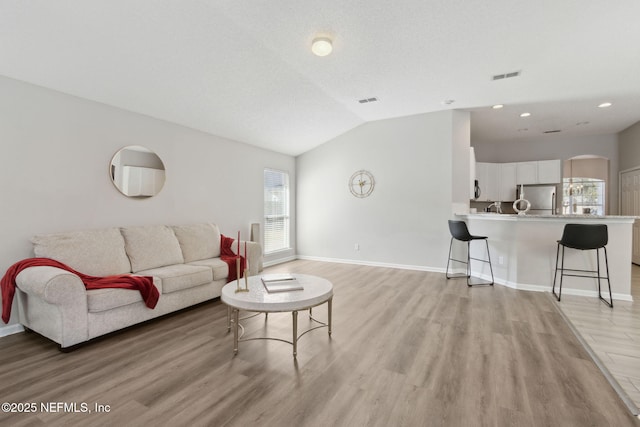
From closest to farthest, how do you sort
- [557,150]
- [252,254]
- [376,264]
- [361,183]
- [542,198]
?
[252,254], [376,264], [361,183], [542,198], [557,150]

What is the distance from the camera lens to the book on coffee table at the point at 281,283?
2.60 meters

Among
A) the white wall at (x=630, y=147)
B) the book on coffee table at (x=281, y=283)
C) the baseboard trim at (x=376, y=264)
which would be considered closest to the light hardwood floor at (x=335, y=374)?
the book on coffee table at (x=281, y=283)

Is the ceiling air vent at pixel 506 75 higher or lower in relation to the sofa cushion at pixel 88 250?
higher

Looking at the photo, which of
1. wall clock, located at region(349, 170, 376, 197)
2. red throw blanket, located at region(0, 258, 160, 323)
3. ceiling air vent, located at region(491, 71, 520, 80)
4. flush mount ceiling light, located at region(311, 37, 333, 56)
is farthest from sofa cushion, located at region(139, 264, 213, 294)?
ceiling air vent, located at region(491, 71, 520, 80)

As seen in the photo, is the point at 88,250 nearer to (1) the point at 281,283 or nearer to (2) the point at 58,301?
(2) the point at 58,301

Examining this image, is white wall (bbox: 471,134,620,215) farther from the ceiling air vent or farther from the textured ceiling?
the ceiling air vent

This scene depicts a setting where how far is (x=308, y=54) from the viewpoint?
11.2 ft

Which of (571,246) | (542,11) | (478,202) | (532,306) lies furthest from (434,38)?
(478,202)

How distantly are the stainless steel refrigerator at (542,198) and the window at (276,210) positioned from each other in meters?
5.28

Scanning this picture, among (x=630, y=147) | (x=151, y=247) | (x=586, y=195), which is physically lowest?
(x=151, y=247)

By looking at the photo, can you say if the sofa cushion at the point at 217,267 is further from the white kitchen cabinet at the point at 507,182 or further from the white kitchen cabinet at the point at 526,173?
the white kitchen cabinet at the point at 526,173

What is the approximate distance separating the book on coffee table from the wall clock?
3290 mm

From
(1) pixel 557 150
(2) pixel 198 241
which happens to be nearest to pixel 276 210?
(2) pixel 198 241

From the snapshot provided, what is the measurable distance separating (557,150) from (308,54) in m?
6.63
